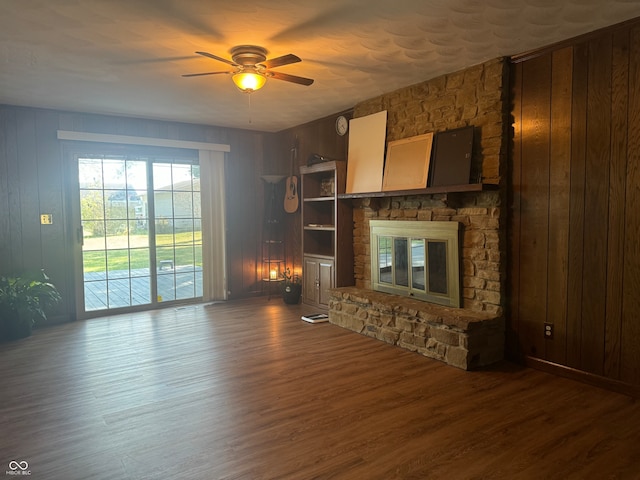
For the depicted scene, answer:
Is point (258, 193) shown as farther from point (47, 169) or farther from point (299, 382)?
point (299, 382)

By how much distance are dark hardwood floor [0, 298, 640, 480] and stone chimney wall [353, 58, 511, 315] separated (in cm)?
79

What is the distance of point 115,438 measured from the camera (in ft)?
7.76

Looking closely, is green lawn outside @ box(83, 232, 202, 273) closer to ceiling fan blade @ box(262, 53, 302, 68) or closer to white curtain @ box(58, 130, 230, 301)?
white curtain @ box(58, 130, 230, 301)

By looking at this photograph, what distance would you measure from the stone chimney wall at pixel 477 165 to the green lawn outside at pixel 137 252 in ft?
10.7

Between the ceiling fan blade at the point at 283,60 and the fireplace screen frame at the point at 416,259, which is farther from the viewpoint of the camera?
the fireplace screen frame at the point at 416,259

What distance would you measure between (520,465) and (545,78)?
9.18 ft

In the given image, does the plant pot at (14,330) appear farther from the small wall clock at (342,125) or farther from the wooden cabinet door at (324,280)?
the small wall clock at (342,125)

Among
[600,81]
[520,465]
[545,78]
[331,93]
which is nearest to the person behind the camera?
[520,465]

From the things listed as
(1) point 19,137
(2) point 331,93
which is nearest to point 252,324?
(2) point 331,93

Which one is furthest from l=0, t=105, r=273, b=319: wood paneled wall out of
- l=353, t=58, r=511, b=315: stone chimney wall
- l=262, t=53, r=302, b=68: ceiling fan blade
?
l=353, t=58, r=511, b=315: stone chimney wall

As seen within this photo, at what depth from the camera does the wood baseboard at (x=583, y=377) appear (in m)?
2.87

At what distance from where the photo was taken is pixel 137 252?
559 cm

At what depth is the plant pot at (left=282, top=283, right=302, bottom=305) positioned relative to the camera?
5.88 meters

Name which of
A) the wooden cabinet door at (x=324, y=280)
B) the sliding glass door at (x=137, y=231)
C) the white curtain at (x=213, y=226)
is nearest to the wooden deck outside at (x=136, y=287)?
the sliding glass door at (x=137, y=231)
